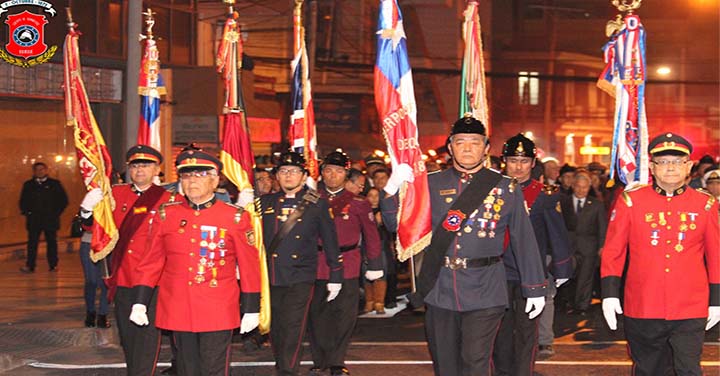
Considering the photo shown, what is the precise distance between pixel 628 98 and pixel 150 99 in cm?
491

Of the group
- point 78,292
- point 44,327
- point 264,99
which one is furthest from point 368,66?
point 44,327

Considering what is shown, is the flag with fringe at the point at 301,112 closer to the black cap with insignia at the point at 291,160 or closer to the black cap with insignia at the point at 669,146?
the black cap with insignia at the point at 291,160

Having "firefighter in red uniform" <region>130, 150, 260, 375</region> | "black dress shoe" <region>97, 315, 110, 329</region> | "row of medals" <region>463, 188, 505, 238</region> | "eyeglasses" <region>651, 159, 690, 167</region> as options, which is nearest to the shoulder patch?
"eyeglasses" <region>651, 159, 690, 167</region>

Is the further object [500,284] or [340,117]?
[340,117]

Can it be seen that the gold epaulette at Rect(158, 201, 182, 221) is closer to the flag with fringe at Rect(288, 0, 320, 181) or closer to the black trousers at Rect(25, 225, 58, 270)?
the flag with fringe at Rect(288, 0, 320, 181)

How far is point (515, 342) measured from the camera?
8945mm

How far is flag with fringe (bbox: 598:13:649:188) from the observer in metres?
11.3

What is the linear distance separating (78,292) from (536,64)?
32696 millimetres

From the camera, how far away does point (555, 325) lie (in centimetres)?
1421

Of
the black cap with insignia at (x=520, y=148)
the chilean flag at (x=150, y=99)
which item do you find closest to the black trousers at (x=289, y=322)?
the black cap with insignia at (x=520, y=148)

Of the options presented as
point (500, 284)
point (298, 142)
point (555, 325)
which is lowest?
point (555, 325)

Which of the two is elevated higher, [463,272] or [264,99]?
[264,99]

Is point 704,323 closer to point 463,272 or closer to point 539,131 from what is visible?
point 463,272

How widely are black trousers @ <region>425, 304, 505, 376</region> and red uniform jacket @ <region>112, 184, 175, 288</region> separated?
90.7 inches
